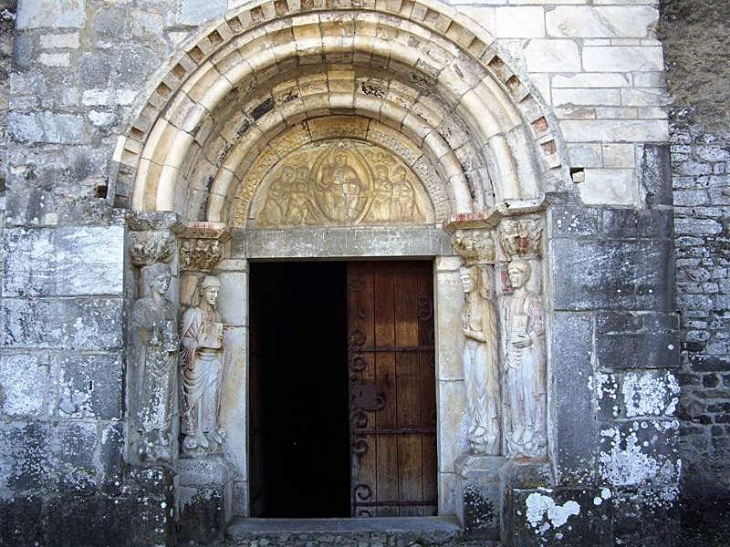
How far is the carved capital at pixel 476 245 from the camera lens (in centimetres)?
507

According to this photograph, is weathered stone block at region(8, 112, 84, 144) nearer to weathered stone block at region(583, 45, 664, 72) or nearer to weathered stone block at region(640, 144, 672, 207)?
weathered stone block at region(583, 45, 664, 72)

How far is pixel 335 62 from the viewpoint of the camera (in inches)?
201

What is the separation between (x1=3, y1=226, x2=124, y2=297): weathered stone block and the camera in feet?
14.9

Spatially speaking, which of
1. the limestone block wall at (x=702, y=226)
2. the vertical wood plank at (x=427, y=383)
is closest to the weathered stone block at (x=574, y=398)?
the vertical wood plank at (x=427, y=383)

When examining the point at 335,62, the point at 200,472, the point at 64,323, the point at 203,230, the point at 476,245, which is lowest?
the point at 200,472

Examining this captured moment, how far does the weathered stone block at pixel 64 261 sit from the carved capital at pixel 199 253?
534 mm

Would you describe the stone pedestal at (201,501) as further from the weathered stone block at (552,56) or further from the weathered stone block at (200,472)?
the weathered stone block at (552,56)

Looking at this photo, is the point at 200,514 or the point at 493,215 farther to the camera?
the point at 493,215

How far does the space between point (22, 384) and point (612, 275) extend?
12.1 feet

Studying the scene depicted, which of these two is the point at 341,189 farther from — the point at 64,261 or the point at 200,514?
the point at 200,514

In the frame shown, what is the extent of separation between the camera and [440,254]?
5.37 meters

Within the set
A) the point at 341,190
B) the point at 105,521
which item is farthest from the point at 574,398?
the point at 105,521

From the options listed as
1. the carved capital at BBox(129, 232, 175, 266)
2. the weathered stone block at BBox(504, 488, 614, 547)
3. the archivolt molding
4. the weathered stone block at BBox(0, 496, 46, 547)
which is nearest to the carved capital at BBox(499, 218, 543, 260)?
the archivolt molding

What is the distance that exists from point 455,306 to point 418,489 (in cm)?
141
